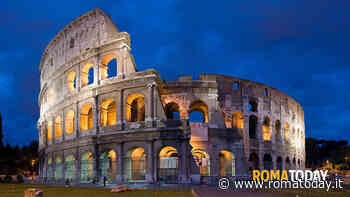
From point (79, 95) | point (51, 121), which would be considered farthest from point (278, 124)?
point (51, 121)

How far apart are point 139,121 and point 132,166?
431 centimetres

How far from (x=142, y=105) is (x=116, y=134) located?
5999 mm

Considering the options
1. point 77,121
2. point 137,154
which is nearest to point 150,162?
point 137,154

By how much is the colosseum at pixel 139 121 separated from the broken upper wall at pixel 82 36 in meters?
0.11

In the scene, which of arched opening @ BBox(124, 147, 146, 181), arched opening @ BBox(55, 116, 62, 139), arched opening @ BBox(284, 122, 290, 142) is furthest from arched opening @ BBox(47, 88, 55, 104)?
arched opening @ BBox(284, 122, 290, 142)

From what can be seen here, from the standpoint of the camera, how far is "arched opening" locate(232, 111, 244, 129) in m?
38.9

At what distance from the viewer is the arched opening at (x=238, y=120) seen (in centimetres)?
3894

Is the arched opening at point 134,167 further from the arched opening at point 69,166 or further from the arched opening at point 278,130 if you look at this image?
the arched opening at point 278,130

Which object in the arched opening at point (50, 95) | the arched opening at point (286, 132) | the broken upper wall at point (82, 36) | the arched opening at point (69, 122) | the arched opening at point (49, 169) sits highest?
the broken upper wall at point (82, 36)

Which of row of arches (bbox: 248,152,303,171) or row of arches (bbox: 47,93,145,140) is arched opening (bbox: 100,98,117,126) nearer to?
row of arches (bbox: 47,93,145,140)

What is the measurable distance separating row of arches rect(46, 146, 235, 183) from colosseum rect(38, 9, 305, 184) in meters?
0.10

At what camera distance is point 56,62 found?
44.0 meters

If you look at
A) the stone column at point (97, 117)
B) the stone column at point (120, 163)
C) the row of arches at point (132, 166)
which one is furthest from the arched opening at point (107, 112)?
the stone column at point (120, 163)

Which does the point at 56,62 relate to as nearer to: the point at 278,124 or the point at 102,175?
the point at 102,175
